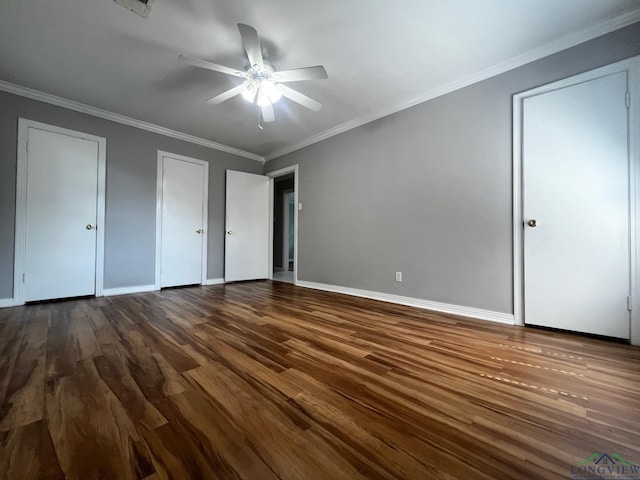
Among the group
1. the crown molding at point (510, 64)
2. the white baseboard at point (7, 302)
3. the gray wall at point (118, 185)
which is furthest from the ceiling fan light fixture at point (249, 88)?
the white baseboard at point (7, 302)

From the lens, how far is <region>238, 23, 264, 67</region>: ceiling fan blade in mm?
1639

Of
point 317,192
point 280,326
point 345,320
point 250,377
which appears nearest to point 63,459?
point 250,377

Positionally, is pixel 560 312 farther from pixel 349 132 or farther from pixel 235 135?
pixel 235 135

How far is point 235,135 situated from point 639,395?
4772mm

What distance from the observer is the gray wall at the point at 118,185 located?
2.69m

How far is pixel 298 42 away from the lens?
80.1 inches

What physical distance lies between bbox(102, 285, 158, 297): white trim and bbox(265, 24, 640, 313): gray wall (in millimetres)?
2637

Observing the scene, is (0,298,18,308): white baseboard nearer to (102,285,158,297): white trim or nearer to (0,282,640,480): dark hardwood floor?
(102,285,158,297): white trim

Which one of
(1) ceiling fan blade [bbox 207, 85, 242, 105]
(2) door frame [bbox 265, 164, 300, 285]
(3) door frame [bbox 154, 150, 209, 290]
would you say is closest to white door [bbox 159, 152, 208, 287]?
(3) door frame [bbox 154, 150, 209, 290]

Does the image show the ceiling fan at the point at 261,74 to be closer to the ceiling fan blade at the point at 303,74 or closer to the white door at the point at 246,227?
the ceiling fan blade at the point at 303,74

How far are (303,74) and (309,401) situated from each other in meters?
2.30

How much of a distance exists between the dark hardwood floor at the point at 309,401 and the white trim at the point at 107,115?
2630 mm

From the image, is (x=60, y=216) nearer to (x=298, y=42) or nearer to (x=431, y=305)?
(x=298, y=42)

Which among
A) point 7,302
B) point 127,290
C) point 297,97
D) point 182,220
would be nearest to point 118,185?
point 182,220
